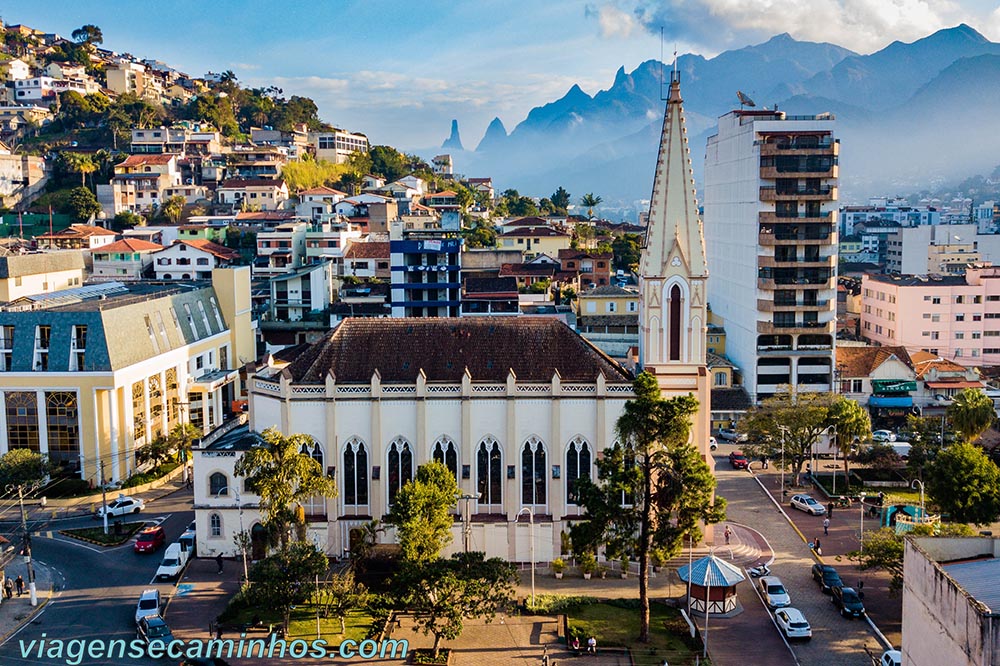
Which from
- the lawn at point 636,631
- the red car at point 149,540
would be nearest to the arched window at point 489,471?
the lawn at point 636,631

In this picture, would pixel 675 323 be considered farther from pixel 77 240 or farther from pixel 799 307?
pixel 77 240

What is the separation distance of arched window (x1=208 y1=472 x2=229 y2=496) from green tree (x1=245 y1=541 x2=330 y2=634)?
7.99 meters

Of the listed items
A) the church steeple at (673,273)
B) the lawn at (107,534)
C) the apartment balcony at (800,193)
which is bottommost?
the lawn at (107,534)

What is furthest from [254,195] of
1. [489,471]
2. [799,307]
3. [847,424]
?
[489,471]

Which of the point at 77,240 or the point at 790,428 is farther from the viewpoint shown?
the point at 77,240

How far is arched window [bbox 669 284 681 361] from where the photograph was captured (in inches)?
1615

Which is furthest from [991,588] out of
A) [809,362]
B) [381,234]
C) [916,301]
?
[381,234]

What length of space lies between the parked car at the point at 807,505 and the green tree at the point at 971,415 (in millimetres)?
10697

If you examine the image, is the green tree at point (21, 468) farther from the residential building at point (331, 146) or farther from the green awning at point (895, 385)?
the residential building at point (331, 146)

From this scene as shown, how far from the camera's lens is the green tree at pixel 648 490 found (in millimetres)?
30875

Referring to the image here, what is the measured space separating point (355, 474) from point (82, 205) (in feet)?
311

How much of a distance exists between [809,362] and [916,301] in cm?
1588

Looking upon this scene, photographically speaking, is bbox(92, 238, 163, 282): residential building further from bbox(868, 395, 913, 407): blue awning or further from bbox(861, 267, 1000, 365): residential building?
bbox(861, 267, 1000, 365): residential building

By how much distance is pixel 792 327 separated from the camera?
68500 mm
